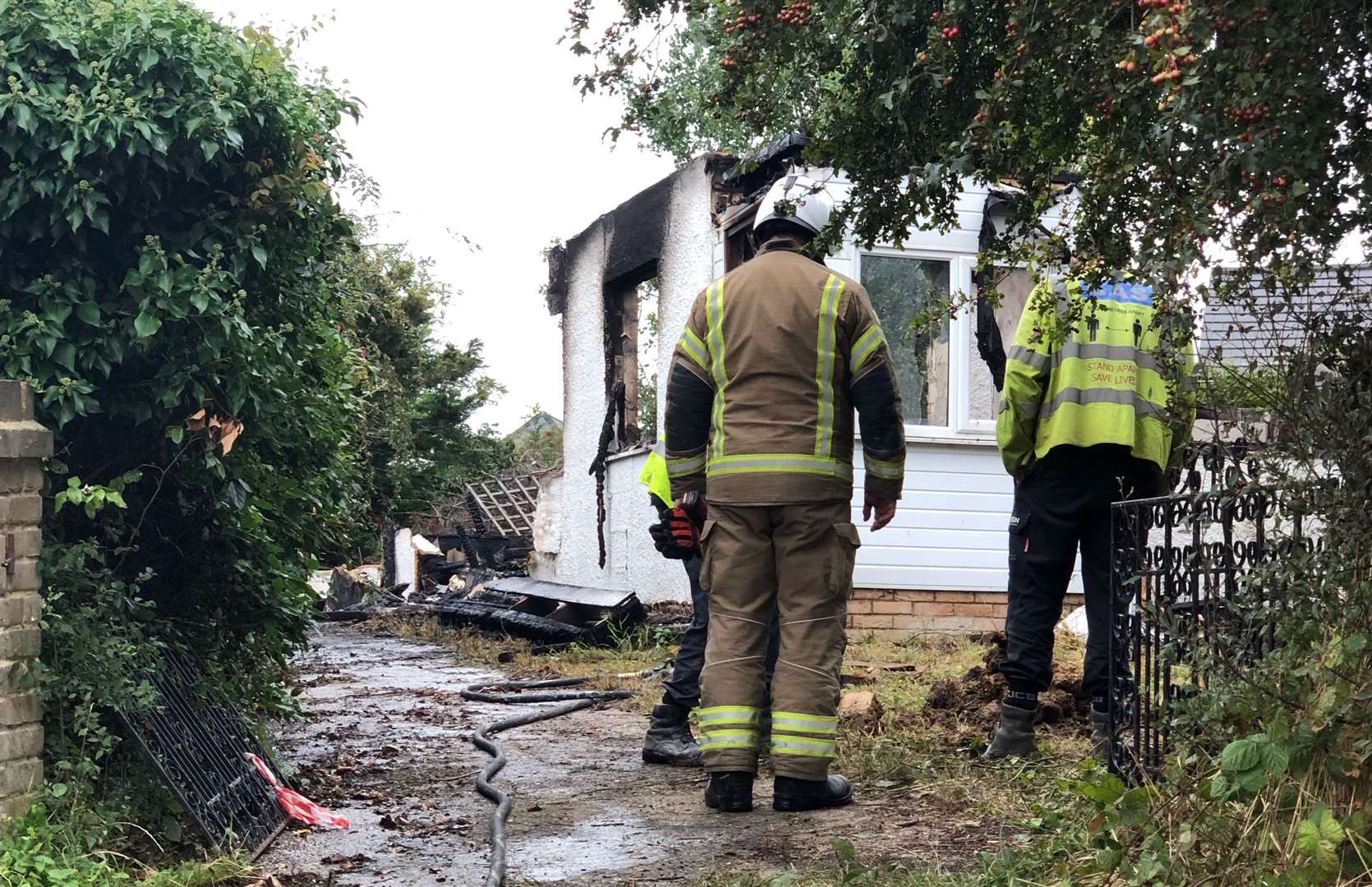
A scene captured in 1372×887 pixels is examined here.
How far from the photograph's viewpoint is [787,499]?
4977 millimetres

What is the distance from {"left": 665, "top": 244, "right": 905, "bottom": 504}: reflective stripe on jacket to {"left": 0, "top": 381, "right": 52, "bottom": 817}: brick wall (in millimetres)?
2302

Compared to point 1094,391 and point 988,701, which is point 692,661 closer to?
point 988,701

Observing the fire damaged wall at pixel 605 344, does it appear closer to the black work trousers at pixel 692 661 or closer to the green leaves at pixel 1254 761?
the black work trousers at pixel 692 661

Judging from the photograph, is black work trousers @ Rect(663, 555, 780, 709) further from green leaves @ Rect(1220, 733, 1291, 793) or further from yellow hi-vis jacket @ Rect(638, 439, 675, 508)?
green leaves @ Rect(1220, 733, 1291, 793)

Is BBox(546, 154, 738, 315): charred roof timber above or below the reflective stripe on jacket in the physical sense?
above

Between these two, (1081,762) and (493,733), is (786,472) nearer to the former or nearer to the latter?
(1081,762)

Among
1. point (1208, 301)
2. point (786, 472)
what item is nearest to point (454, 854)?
point (786, 472)

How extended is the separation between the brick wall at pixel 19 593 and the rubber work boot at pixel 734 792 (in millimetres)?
2198

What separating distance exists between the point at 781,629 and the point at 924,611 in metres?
6.65

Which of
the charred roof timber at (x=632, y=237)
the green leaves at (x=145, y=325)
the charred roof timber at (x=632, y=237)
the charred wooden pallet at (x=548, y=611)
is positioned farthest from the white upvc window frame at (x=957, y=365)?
the green leaves at (x=145, y=325)

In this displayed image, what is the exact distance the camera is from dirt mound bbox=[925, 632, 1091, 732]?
20.1ft

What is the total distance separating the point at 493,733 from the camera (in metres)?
7.17

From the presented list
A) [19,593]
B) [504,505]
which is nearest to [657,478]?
[19,593]

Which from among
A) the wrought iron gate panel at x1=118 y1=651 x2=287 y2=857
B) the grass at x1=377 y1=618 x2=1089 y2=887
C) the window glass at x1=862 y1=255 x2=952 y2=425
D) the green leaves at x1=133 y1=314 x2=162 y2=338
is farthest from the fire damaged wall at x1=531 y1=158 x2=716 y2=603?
the green leaves at x1=133 y1=314 x2=162 y2=338
